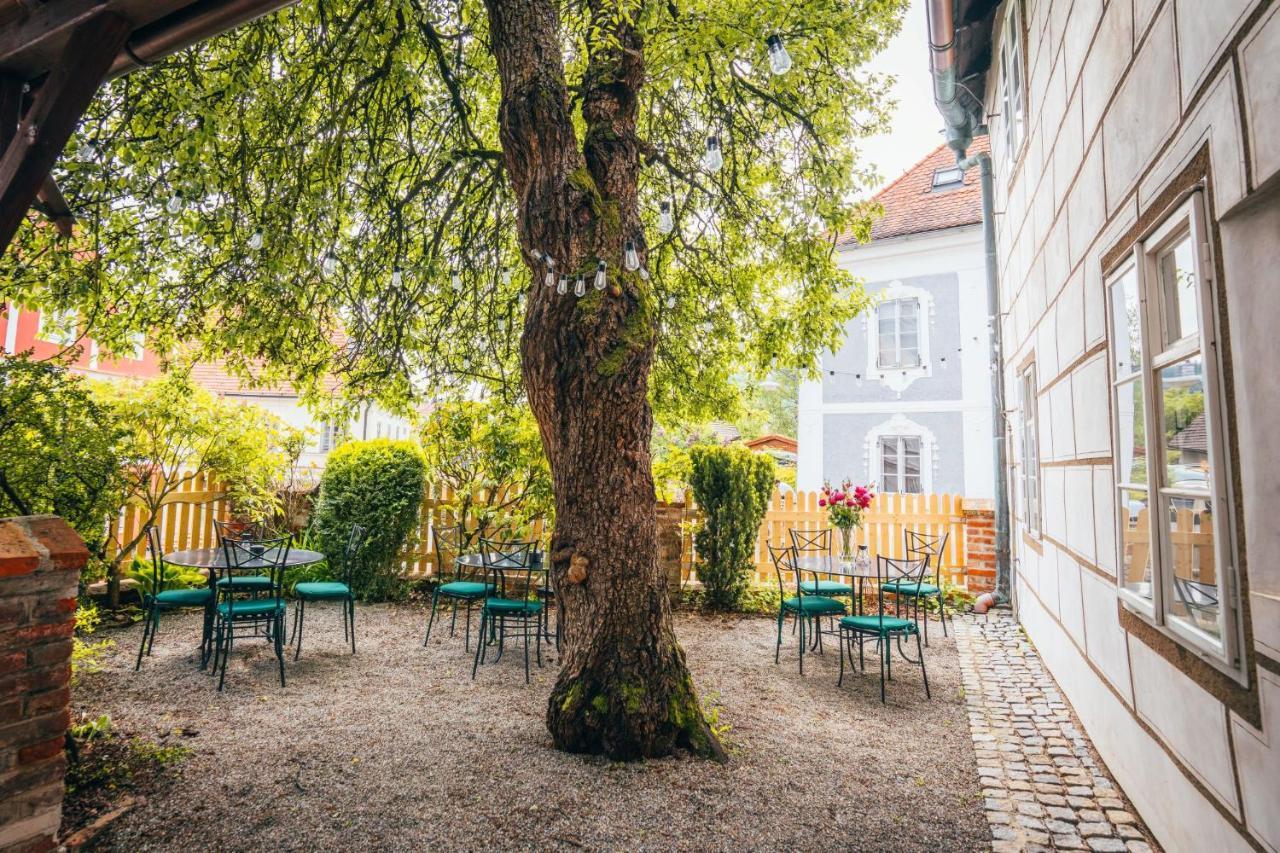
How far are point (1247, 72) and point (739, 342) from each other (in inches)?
199

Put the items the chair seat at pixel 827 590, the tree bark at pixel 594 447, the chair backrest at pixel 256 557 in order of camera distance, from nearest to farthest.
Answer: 1. the tree bark at pixel 594 447
2. the chair backrest at pixel 256 557
3. the chair seat at pixel 827 590

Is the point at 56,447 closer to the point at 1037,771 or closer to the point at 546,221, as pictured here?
the point at 546,221

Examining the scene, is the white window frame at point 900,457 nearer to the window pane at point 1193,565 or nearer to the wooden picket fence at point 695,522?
the wooden picket fence at point 695,522

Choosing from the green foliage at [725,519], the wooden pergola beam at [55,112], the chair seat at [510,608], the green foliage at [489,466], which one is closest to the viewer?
the wooden pergola beam at [55,112]

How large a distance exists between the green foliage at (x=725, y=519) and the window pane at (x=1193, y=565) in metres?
5.14

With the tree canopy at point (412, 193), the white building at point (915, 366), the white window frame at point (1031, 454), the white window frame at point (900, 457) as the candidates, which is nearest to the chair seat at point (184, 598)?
the tree canopy at point (412, 193)

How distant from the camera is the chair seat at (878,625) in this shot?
4.81 m

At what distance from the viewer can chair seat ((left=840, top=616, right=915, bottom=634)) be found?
481 cm

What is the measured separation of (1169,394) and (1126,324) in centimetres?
65

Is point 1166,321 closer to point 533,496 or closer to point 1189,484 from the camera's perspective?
point 1189,484

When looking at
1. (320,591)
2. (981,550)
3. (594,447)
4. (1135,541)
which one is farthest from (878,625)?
(320,591)

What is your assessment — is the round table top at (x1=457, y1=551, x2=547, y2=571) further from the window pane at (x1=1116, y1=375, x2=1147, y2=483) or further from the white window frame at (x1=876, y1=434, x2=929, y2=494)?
the white window frame at (x1=876, y1=434, x2=929, y2=494)

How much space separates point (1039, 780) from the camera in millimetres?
3381

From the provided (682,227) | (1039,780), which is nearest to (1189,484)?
(1039,780)
